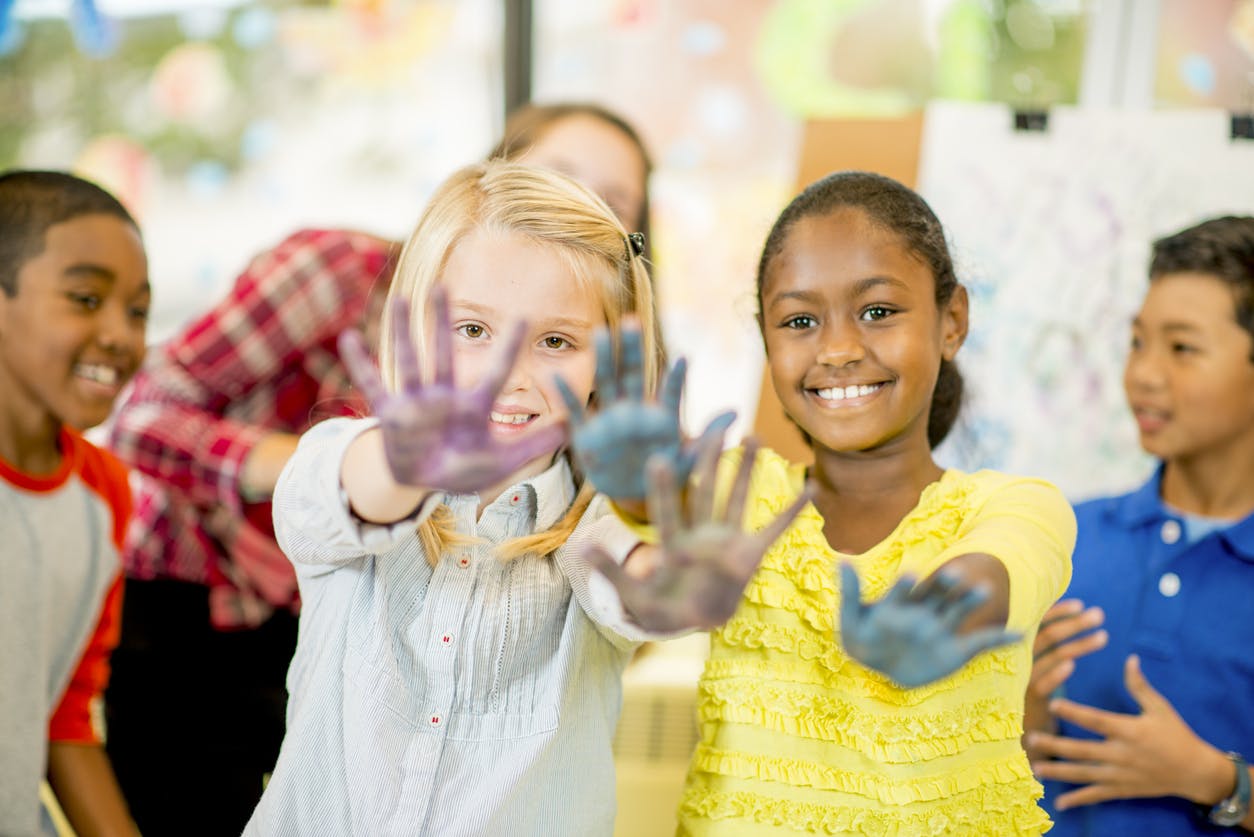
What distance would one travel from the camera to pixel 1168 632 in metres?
1.55

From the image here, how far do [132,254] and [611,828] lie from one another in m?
0.98

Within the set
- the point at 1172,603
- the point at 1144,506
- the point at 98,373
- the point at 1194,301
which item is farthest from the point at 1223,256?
the point at 98,373

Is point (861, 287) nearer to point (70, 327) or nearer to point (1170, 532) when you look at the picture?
point (1170, 532)

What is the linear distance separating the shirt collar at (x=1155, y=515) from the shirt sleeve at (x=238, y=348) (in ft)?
3.82

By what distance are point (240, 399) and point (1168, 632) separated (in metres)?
1.40

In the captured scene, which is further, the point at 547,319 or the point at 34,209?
the point at 34,209

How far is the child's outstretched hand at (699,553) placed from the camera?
0.82m

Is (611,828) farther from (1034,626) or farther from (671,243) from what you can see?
(671,243)

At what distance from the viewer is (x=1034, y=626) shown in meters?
1.15

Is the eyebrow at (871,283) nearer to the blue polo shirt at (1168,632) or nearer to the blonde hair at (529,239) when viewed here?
the blonde hair at (529,239)

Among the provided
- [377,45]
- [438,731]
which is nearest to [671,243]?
[377,45]

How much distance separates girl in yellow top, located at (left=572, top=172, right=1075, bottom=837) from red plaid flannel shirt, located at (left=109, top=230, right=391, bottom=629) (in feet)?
2.51

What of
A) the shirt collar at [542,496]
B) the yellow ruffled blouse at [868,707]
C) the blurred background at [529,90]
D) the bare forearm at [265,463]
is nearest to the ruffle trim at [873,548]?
the yellow ruffled blouse at [868,707]

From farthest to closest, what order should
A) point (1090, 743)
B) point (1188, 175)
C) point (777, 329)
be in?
point (1188, 175) → point (1090, 743) → point (777, 329)
